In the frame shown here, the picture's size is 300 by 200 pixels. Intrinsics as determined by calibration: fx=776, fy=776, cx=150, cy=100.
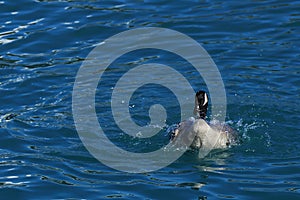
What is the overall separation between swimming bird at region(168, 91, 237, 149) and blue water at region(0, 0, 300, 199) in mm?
201

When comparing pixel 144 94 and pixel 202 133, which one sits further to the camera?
pixel 144 94

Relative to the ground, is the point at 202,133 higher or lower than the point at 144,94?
lower

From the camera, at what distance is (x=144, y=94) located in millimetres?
14211

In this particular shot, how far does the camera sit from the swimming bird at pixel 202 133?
11672 millimetres

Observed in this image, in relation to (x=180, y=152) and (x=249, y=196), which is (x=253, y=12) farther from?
(x=249, y=196)

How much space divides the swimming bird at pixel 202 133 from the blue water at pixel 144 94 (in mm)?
201

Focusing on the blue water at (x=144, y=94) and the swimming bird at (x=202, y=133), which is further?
the swimming bird at (x=202, y=133)

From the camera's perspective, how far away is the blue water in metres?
10.8

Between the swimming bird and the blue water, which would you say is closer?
the blue water

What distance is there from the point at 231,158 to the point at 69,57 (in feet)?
18.5

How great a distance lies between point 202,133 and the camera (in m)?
11.6

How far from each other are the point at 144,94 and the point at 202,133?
279cm

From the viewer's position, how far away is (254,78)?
14523 millimetres

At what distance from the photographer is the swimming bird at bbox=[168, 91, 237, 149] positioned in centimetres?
1167
